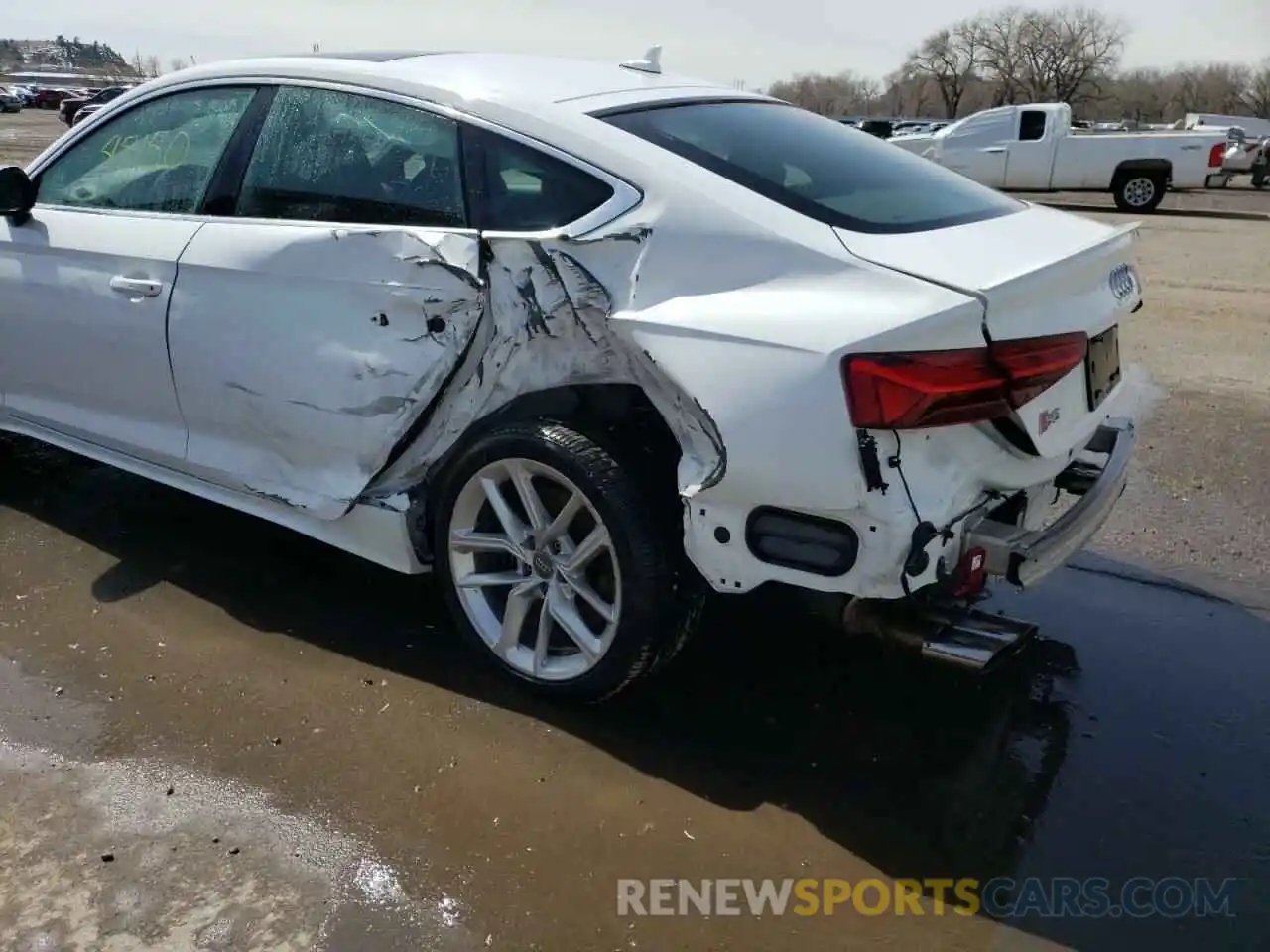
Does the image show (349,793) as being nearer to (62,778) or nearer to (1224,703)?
(62,778)

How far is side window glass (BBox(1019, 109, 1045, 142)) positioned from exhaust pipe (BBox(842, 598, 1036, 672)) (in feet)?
64.0

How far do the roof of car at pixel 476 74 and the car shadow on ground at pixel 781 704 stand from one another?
66.9 inches

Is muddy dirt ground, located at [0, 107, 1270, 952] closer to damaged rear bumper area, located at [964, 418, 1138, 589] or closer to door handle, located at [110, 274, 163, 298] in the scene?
damaged rear bumper area, located at [964, 418, 1138, 589]

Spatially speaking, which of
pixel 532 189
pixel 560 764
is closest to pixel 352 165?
pixel 532 189

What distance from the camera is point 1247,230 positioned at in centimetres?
1529

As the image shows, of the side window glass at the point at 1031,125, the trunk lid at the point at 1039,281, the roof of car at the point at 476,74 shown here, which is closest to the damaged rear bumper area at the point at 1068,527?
the trunk lid at the point at 1039,281

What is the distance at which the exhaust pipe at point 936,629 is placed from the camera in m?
2.59

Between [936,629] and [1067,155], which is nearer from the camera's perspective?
[936,629]

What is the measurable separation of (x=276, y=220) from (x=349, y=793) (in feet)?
5.73

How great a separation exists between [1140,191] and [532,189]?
19179 mm

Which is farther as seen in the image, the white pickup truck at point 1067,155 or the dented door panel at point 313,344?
the white pickup truck at point 1067,155

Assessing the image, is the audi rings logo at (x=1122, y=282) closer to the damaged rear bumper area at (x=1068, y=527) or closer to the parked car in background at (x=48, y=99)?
the damaged rear bumper area at (x=1068, y=527)

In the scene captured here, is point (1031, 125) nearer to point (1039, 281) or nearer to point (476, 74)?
point (476, 74)

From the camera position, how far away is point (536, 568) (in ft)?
9.95
